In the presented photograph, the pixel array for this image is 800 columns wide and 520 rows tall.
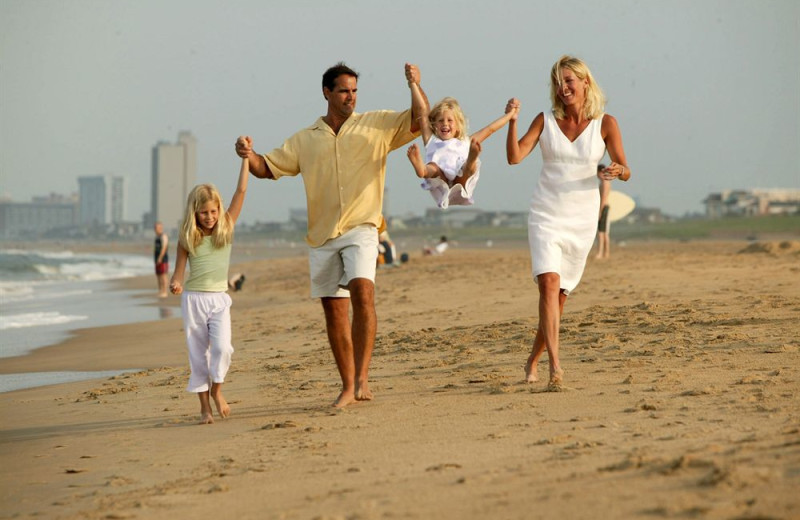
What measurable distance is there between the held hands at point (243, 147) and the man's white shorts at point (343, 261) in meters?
0.67

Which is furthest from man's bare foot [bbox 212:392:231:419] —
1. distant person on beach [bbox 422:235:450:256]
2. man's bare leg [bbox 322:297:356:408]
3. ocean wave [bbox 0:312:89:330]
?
distant person on beach [bbox 422:235:450:256]

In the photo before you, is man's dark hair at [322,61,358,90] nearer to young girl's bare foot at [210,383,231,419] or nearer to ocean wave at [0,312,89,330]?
young girl's bare foot at [210,383,231,419]

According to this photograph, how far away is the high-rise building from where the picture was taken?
16412 centimetres

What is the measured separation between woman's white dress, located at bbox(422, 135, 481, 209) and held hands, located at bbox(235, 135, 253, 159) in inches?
40.4

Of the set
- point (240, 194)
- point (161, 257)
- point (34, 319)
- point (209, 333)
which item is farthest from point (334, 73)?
point (161, 257)

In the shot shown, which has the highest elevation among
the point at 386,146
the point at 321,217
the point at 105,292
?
the point at 386,146

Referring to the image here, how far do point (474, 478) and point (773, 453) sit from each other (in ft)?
3.44

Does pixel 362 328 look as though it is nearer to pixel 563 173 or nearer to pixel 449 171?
pixel 449 171

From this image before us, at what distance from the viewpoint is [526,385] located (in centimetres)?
566

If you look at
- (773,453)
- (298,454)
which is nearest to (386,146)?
(298,454)

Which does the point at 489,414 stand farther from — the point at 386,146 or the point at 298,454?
the point at 386,146

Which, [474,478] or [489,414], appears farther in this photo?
[489,414]

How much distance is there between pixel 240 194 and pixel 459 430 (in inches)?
79.6

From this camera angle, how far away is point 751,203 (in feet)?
354
